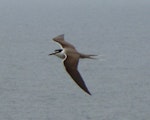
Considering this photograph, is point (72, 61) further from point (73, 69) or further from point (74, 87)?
point (74, 87)

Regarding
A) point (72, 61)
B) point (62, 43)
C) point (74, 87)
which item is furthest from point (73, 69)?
point (74, 87)

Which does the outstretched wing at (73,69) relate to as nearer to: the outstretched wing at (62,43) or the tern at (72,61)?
the tern at (72,61)

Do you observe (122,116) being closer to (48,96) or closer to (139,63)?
(48,96)

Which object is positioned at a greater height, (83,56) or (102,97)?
(83,56)

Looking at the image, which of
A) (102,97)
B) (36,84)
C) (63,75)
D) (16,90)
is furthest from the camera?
(63,75)

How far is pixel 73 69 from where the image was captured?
21.2 meters

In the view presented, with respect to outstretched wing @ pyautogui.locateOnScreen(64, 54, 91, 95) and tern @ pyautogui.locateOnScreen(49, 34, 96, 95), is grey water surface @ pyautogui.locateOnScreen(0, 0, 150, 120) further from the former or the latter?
outstretched wing @ pyautogui.locateOnScreen(64, 54, 91, 95)

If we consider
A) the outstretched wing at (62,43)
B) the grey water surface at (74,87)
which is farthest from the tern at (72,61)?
the grey water surface at (74,87)

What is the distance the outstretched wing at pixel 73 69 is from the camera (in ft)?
67.1

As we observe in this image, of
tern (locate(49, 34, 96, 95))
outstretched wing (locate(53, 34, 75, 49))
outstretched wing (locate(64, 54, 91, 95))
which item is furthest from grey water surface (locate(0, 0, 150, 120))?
outstretched wing (locate(64, 54, 91, 95))

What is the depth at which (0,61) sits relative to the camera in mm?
131000

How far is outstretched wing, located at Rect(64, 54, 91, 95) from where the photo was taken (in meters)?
20.5

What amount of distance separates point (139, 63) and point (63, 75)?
50.2 feet

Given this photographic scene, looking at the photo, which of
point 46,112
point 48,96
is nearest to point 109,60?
point 48,96
